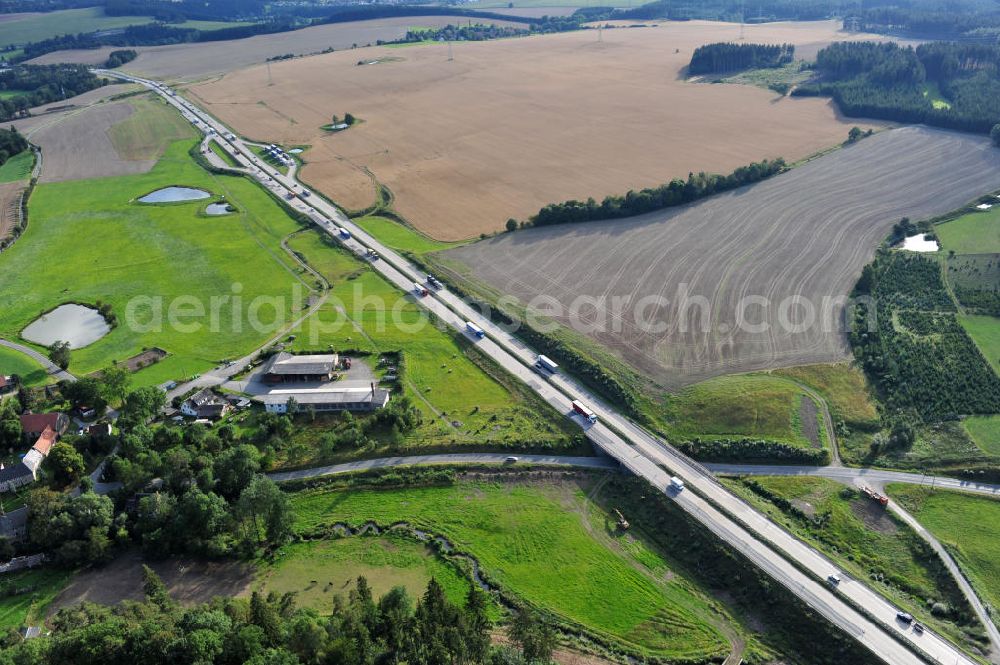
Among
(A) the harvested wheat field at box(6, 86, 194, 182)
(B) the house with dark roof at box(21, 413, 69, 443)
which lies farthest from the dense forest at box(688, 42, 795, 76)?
(B) the house with dark roof at box(21, 413, 69, 443)

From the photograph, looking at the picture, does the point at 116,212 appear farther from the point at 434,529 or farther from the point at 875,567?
the point at 875,567

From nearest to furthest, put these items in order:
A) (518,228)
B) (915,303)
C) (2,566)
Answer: (2,566) → (915,303) → (518,228)

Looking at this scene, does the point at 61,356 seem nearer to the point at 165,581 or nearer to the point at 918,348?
the point at 165,581

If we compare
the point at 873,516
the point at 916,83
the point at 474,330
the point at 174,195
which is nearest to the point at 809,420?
the point at 873,516

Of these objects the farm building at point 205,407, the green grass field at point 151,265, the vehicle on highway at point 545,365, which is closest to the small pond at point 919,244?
the vehicle on highway at point 545,365

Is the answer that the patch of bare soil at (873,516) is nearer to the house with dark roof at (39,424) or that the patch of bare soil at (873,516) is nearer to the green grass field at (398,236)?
the green grass field at (398,236)

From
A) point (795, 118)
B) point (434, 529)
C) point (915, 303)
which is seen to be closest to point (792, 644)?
point (434, 529)

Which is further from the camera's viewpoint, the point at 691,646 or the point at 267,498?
the point at 267,498
